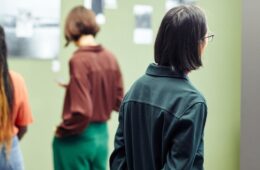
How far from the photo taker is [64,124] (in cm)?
237

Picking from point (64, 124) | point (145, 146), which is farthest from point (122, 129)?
point (64, 124)

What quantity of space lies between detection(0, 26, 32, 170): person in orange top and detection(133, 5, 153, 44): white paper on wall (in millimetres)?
775

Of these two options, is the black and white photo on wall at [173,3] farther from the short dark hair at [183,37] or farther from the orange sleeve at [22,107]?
the short dark hair at [183,37]

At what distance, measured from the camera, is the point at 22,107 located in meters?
2.27

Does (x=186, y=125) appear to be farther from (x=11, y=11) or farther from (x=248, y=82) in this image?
(x=248, y=82)

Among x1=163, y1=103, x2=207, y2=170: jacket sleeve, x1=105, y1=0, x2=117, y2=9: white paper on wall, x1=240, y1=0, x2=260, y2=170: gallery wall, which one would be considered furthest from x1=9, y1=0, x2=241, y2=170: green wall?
x1=163, y1=103, x2=207, y2=170: jacket sleeve

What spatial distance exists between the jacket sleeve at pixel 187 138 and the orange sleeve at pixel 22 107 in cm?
105

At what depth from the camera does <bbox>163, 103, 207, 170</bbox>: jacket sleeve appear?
1.43 meters

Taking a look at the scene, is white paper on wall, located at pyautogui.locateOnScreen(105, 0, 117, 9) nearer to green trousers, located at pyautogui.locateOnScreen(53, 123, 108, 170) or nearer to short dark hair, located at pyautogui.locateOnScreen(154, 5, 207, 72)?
green trousers, located at pyautogui.locateOnScreen(53, 123, 108, 170)

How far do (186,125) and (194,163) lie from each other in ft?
0.49

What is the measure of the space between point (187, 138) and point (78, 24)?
3.82 ft

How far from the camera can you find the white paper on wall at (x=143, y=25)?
2.67 meters

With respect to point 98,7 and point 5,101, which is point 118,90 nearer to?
point 98,7

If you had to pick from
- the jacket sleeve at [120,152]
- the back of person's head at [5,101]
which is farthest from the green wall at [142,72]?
the jacket sleeve at [120,152]
